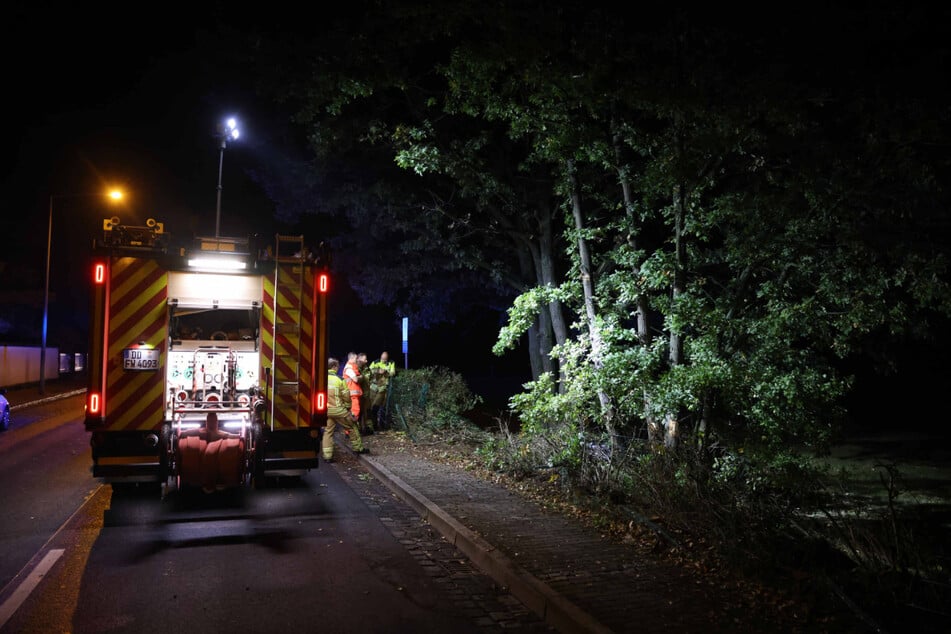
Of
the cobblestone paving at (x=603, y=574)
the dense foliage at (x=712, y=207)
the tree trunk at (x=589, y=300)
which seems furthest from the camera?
the tree trunk at (x=589, y=300)

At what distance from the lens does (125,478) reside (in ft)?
25.9

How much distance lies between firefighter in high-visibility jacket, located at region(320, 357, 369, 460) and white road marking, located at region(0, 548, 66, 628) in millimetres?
5540

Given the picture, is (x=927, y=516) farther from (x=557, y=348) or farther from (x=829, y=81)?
(x=829, y=81)

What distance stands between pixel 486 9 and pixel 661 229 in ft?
25.6

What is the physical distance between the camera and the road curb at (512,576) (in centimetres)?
480

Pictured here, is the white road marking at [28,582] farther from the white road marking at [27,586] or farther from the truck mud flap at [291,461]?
the truck mud flap at [291,461]

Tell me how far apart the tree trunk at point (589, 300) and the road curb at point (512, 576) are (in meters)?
2.51

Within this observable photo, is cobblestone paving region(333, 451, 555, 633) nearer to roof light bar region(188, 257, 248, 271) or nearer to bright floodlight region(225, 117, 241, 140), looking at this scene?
roof light bar region(188, 257, 248, 271)

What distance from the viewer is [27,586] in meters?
5.50

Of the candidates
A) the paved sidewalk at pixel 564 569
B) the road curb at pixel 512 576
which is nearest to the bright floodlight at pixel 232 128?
the paved sidewalk at pixel 564 569

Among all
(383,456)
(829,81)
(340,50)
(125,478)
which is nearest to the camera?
(829,81)

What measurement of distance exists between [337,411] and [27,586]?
659 cm

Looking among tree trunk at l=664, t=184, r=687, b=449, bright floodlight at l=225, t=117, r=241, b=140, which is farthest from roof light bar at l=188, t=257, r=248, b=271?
bright floodlight at l=225, t=117, r=241, b=140

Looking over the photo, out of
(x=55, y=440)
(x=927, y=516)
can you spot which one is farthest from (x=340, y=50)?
(x=927, y=516)
